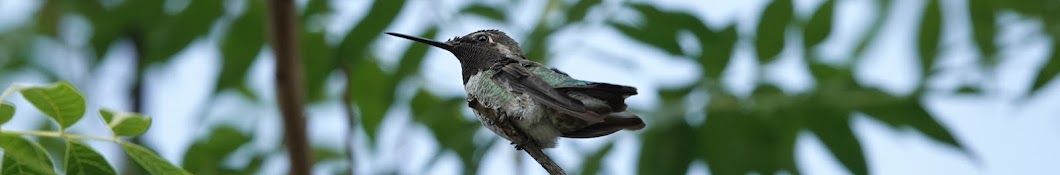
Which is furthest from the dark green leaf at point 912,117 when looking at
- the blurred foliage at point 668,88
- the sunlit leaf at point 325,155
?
the sunlit leaf at point 325,155

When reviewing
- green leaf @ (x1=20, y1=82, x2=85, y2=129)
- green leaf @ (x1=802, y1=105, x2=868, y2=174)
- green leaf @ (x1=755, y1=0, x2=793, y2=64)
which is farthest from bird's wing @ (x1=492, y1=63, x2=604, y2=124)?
green leaf @ (x1=802, y1=105, x2=868, y2=174)

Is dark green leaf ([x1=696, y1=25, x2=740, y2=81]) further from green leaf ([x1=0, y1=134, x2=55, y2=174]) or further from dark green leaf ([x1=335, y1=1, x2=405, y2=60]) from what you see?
green leaf ([x1=0, y1=134, x2=55, y2=174])

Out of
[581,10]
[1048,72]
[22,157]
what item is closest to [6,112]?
[22,157]

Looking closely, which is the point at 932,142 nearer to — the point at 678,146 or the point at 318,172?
the point at 678,146

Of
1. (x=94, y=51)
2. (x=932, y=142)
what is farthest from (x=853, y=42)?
(x=94, y=51)

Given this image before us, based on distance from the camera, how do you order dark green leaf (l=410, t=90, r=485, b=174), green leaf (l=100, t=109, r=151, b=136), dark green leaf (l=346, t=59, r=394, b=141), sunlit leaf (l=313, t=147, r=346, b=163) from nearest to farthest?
green leaf (l=100, t=109, r=151, b=136), dark green leaf (l=410, t=90, r=485, b=174), dark green leaf (l=346, t=59, r=394, b=141), sunlit leaf (l=313, t=147, r=346, b=163)
